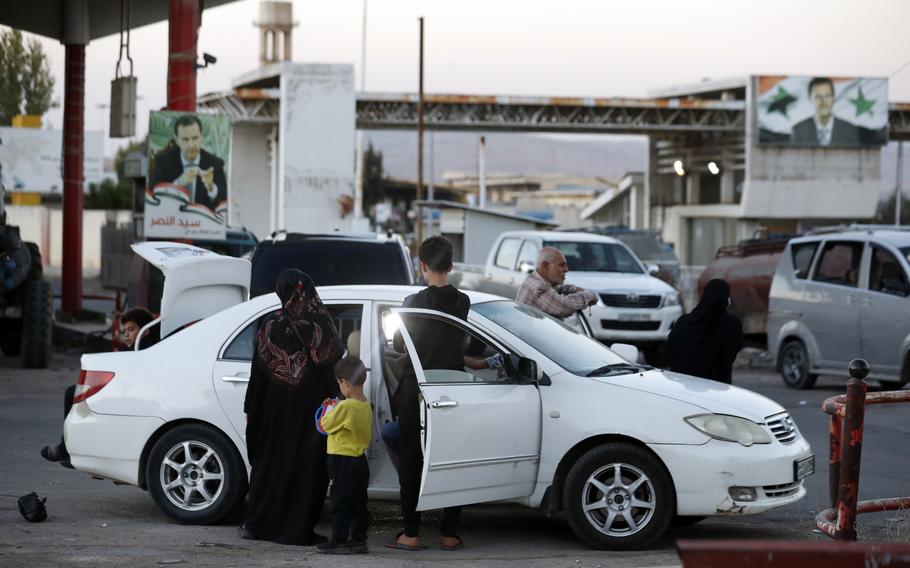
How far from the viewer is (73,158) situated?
83.5 ft

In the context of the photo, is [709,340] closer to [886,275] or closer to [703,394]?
[703,394]

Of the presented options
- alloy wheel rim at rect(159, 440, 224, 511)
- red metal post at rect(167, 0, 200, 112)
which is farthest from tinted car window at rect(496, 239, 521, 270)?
alloy wheel rim at rect(159, 440, 224, 511)

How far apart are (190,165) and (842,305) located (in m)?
8.75

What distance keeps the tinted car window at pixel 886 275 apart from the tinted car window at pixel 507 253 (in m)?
6.48

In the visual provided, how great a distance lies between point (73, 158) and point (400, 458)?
1941cm

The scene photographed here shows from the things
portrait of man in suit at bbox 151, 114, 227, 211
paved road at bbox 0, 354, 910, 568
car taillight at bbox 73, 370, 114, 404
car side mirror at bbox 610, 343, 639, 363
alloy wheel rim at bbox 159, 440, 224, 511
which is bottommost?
paved road at bbox 0, 354, 910, 568

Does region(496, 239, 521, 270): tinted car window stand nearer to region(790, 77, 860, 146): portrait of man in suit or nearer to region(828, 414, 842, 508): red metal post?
region(828, 414, 842, 508): red metal post

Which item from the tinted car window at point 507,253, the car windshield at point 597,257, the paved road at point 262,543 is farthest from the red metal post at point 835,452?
the tinted car window at point 507,253

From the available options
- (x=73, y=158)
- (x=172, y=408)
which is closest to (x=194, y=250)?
(x=172, y=408)

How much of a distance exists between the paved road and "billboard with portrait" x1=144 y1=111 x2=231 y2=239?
643 cm

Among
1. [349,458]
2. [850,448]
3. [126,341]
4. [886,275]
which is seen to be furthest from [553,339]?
[886,275]

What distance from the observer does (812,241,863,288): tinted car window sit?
16.8 metres

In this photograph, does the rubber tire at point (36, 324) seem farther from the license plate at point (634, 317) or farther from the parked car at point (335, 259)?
the license plate at point (634, 317)

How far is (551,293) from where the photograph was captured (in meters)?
11.0
